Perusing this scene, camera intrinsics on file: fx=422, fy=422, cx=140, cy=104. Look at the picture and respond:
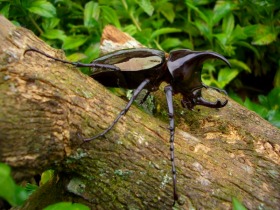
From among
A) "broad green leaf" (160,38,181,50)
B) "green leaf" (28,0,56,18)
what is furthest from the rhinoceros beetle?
"broad green leaf" (160,38,181,50)

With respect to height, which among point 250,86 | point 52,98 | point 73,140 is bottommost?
point 250,86

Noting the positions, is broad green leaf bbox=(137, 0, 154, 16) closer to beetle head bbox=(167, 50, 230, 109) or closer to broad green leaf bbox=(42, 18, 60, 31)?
broad green leaf bbox=(42, 18, 60, 31)

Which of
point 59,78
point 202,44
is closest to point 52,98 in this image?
point 59,78

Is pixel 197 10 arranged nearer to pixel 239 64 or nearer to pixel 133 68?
pixel 239 64

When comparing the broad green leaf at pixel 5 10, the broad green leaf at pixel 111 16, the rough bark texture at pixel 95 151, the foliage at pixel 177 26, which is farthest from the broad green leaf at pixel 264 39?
the broad green leaf at pixel 5 10

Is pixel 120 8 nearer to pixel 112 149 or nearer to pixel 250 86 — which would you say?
pixel 250 86

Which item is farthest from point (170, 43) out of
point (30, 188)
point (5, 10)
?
point (30, 188)

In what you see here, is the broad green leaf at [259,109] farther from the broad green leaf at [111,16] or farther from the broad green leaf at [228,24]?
the broad green leaf at [111,16]
